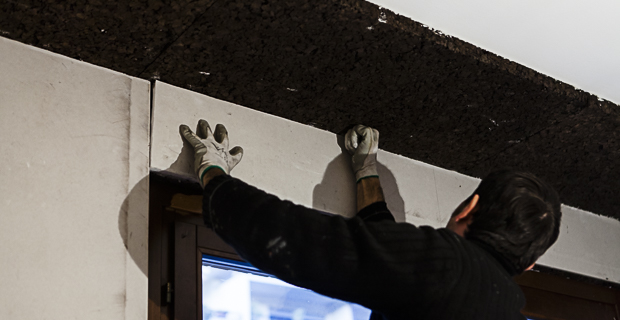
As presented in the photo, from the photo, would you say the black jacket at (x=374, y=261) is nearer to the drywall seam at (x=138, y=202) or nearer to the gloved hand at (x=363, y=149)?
the drywall seam at (x=138, y=202)

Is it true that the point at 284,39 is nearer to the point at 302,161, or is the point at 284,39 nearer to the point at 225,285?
the point at 302,161

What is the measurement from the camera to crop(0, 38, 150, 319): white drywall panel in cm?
142

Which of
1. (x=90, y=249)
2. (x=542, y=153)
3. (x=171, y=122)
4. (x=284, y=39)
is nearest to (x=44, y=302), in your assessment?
(x=90, y=249)

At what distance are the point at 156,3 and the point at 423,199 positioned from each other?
124 centimetres

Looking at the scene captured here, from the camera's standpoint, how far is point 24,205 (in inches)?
57.7

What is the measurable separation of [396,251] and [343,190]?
83 cm

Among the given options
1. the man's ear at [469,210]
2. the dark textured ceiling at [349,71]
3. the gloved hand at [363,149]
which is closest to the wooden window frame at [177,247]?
the dark textured ceiling at [349,71]

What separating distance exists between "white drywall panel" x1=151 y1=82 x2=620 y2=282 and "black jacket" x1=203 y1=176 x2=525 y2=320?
1.77ft

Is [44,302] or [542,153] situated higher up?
[542,153]

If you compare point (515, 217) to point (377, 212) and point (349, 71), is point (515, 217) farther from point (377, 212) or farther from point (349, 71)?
point (349, 71)

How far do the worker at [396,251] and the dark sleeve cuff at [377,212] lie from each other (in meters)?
0.50

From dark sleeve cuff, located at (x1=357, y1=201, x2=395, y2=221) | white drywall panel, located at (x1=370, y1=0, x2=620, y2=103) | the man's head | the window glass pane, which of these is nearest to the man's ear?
the man's head

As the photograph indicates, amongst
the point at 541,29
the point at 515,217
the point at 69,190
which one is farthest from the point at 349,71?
the point at 69,190

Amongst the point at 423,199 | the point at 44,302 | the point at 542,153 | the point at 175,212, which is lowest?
the point at 44,302
